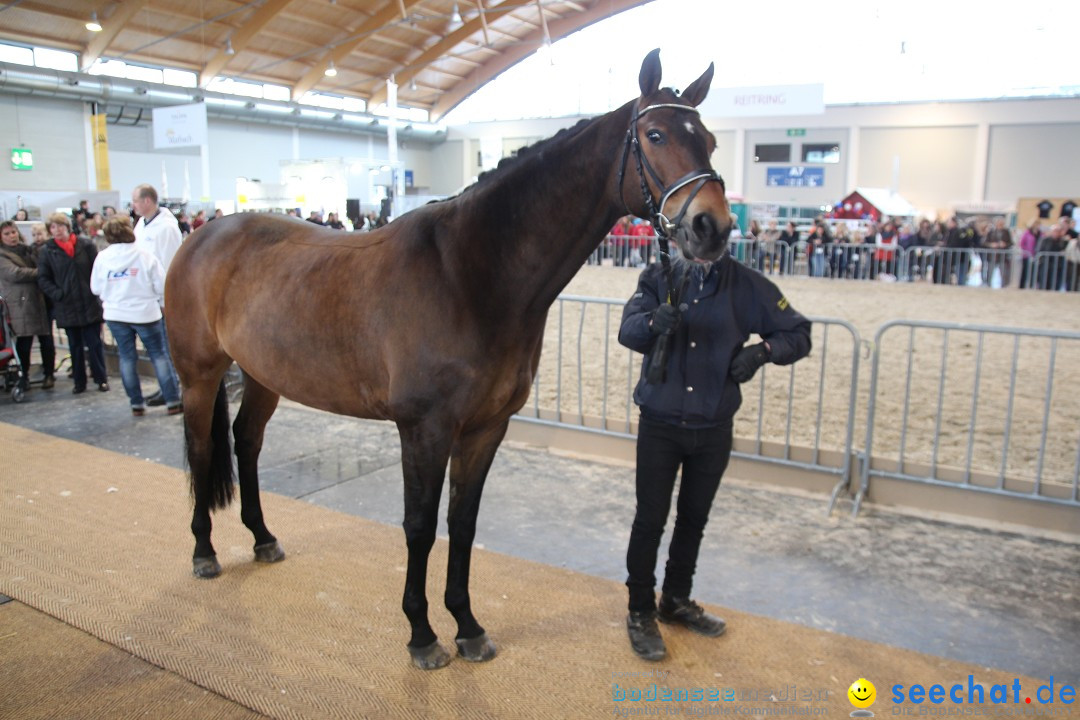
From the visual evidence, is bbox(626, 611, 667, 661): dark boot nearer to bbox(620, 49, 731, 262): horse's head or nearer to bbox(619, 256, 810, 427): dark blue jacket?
bbox(619, 256, 810, 427): dark blue jacket

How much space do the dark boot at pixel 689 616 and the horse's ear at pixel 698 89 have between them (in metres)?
1.94

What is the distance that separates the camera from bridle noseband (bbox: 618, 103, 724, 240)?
6.62 ft

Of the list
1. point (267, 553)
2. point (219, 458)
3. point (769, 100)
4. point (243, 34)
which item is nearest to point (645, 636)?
point (267, 553)

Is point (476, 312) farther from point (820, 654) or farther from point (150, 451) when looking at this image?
point (150, 451)

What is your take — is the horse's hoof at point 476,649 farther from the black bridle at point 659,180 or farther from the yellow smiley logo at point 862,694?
the black bridle at point 659,180

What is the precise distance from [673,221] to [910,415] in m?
4.88

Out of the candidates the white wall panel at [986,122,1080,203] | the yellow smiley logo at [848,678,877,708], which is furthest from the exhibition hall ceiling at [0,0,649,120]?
the yellow smiley logo at [848,678,877,708]

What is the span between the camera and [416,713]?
243 cm

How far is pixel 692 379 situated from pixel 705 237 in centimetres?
87

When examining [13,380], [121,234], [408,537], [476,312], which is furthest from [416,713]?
[13,380]

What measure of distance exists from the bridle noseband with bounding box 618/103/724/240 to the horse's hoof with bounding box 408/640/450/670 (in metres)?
1.71

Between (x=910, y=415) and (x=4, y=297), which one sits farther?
(x=4, y=297)

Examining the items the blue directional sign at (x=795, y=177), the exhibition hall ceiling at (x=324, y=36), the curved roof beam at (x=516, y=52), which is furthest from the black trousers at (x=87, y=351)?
the blue directional sign at (x=795, y=177)

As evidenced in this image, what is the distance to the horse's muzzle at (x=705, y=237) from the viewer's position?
6.46 feet
